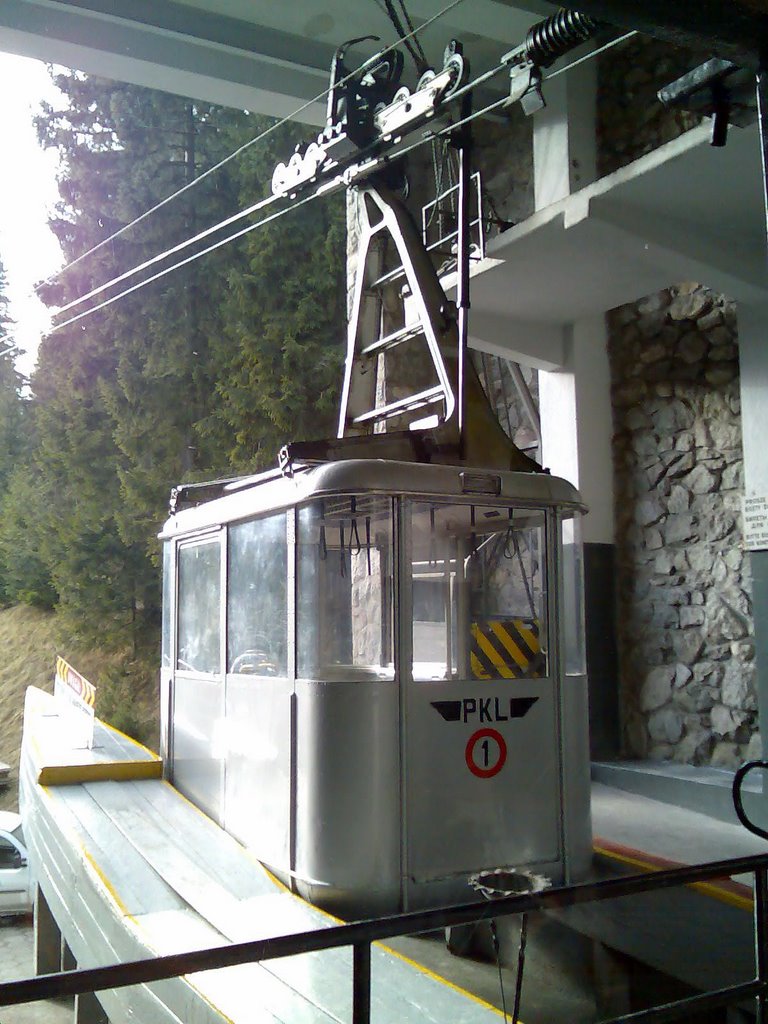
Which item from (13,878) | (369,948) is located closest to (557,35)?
(369,948)

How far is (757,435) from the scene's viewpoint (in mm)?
5957

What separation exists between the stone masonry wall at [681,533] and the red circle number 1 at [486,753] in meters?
2.78

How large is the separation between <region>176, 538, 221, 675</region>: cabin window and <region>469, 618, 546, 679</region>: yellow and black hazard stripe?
66.7 inches

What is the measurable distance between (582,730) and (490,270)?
3.35 m

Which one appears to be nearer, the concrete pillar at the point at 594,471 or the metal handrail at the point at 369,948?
the metal handrail at the point at 369,948

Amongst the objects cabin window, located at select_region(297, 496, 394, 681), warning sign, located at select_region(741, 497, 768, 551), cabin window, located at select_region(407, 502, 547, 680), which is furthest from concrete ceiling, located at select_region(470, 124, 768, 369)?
cabin window, located at select_region(297, 496, 394, 681)

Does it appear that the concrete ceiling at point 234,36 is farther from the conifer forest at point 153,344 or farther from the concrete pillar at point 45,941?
the conifer forest at point 153,344

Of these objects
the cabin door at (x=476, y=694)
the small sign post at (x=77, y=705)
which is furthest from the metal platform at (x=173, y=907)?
the cabin door at (x=476, y=694)

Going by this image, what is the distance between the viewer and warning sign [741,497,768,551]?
572 cm

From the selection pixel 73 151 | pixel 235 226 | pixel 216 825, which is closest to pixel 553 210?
pixel 216 825

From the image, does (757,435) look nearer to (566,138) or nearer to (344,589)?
(566,138)

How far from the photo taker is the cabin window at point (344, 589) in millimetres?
4203

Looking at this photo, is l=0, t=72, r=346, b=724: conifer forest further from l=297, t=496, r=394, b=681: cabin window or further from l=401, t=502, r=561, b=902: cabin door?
l=297, t=496, r=394, b=681: cabin window

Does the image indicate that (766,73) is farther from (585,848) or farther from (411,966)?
(585,848)
